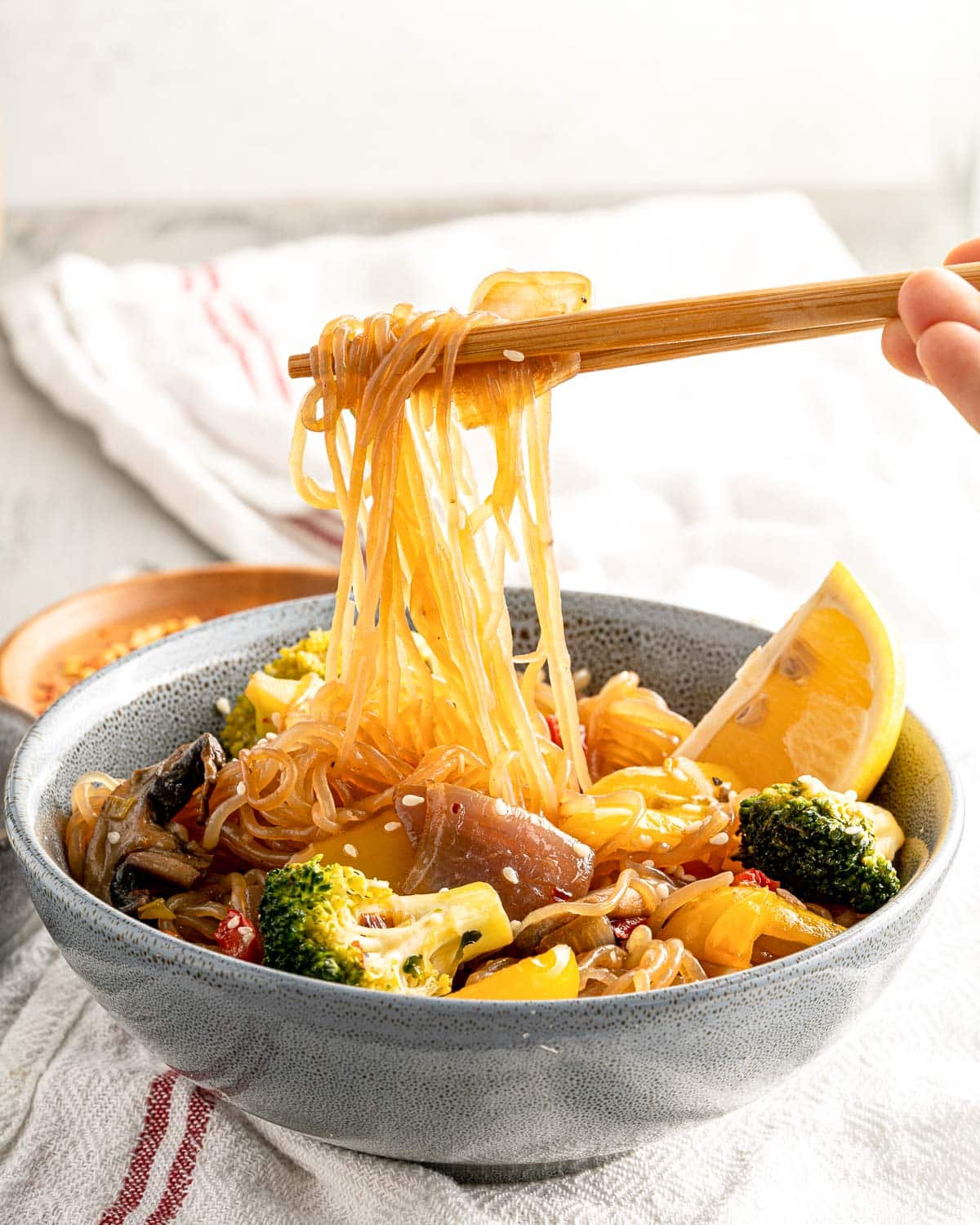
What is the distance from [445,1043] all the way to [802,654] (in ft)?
3.53

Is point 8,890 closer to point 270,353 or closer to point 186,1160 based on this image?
point 186,1160

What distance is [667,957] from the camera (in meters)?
1.81

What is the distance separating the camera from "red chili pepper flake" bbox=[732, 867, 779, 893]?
1.96 m

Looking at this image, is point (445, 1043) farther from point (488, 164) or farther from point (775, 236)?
point (488, 164)

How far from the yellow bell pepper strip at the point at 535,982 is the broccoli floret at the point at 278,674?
0.78m

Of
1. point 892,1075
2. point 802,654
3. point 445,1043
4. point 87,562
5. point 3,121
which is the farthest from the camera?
point 3,121

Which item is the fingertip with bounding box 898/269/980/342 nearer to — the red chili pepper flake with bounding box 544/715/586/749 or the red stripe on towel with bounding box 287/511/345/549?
the red chili pepper flake with bounding box 544/715/586/749

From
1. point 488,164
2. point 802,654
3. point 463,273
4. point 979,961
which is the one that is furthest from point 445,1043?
point 488,164

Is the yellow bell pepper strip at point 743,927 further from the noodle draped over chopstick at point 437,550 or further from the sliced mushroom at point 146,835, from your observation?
the sliced mushroom at point 146,835

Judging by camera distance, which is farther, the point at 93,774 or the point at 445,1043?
the point at 93,774

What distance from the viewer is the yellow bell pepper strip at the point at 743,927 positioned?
71.6 inches

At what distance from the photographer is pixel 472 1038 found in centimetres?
150

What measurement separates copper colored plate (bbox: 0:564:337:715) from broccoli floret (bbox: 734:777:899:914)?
1.57 metres

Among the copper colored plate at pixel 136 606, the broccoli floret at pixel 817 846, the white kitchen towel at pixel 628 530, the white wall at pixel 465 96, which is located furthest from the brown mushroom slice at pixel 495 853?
the white wall at pixel 465 96
